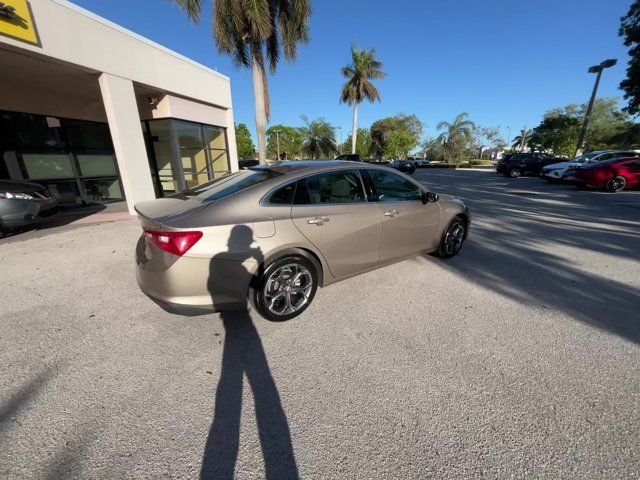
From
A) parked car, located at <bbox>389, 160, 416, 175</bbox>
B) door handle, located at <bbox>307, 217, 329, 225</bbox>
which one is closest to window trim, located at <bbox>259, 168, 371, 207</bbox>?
door handle, located at <bbox>307, 217, 329, 225</bbox>

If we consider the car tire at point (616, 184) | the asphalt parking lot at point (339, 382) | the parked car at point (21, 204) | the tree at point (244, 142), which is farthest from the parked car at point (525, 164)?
the tree at point (244, 142)

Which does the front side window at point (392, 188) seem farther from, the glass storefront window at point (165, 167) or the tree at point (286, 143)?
the tree at point (286, 143)

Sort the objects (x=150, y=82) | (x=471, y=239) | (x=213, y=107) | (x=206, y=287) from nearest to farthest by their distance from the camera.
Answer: (x=206, y=287), (x=471, y=239), (x=150, y=82), (x=213, y=107)

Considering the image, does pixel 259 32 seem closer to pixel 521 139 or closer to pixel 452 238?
pixel 452 238

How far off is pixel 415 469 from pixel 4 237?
8422 mm

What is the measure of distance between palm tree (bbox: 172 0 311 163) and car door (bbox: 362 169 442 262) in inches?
364

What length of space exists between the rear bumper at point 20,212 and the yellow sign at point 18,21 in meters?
3.07

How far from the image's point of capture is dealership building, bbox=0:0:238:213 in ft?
19.6

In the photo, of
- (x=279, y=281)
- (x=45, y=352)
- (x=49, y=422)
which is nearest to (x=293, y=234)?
(x=279, y=281)

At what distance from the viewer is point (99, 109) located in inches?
396

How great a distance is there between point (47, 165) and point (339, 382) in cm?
1199

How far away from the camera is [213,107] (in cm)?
1100

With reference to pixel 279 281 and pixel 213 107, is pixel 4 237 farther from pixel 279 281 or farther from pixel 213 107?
pixel 213 107

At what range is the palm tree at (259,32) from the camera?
9.91 metres
